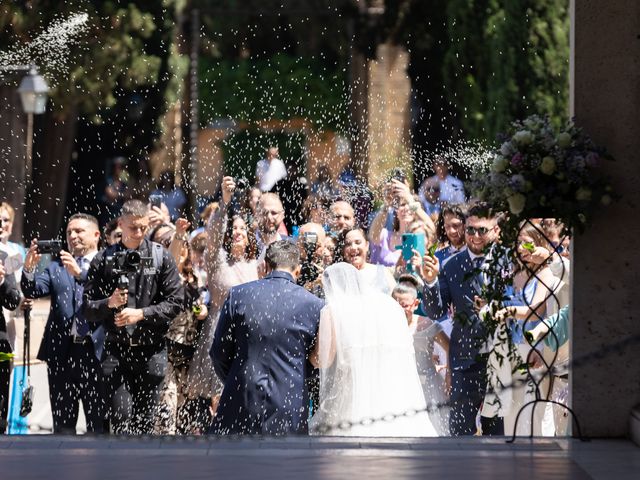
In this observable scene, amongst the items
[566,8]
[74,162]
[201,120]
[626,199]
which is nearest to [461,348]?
[626,199]

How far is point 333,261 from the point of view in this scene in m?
11.1

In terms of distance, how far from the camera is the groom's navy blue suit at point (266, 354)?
29.9 ft

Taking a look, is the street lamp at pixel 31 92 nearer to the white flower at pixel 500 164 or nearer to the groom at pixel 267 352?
the groom at pixel 267 352

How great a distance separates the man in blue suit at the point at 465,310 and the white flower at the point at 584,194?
1.52 metres

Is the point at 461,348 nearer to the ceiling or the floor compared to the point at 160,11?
nearer to the floor

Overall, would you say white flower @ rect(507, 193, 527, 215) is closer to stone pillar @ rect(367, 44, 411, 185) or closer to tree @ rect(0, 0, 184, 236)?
tree @ rect(0, 0, 184, 236)

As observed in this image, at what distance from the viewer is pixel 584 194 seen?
854 cm

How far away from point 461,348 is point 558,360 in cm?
61

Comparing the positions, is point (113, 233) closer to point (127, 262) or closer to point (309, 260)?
point (127, 262)

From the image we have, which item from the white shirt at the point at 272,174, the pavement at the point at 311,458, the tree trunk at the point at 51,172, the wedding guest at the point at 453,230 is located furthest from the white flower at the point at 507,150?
the tree trunk at the point at 51,172

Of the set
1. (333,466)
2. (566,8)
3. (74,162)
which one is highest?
(566,8)

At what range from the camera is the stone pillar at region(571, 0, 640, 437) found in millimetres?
8805

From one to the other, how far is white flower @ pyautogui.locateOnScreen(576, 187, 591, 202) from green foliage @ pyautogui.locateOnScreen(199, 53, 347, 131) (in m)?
23.3

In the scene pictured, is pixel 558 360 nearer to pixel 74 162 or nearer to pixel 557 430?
pixel 557 430
